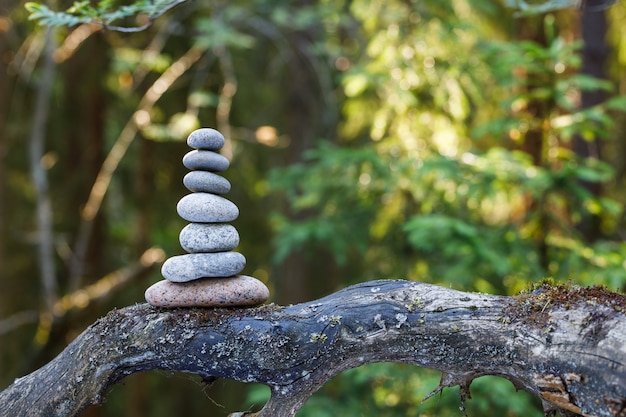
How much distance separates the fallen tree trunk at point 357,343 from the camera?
2.17m

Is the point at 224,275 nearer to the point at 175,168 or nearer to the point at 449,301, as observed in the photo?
the point at 449,301

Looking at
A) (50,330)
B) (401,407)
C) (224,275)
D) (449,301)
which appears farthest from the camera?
(50,330)

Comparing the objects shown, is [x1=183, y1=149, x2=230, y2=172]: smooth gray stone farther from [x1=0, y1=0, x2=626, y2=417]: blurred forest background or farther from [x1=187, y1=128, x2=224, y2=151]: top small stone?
[x1=0, y1=0, x2=626, y2=417]: blurred forest background

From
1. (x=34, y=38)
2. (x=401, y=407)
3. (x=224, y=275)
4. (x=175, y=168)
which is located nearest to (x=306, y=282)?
(x=175, y=168)

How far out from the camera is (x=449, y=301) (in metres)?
2.41

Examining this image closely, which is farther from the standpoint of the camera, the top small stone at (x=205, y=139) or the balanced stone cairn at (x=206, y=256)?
the top small stone at (x=205, y=139)

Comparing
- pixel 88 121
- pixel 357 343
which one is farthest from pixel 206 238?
pixel 88 121

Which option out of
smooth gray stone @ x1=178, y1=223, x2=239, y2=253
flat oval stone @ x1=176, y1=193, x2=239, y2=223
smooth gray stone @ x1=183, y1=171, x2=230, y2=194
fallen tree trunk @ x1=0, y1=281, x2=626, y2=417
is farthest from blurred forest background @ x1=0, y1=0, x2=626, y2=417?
smooth gray stone @ x1=183, y1=171, x2=230, y2=194

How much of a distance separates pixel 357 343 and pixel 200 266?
0.73 meters

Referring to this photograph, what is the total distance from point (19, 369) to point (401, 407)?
401cm

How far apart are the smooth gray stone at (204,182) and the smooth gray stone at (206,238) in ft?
0.50

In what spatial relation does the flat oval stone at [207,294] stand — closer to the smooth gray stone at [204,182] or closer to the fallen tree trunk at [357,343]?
the fallen tree trunk at [357,343]

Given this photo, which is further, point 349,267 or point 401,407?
point 349,267

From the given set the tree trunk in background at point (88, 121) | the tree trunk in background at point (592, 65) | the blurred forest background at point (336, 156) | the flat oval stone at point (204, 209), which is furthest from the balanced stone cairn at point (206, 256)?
the tree trunk in background at point (88, 121)
